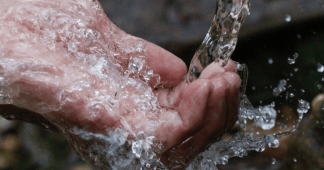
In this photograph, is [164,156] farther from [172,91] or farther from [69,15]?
[69,15]

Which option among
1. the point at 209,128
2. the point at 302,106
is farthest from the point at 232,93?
the point at 302,106

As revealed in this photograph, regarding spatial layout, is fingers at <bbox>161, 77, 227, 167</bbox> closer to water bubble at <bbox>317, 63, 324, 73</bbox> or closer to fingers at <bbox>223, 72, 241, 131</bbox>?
fingers at <bbox>223, 72, 241, 131</bbox>

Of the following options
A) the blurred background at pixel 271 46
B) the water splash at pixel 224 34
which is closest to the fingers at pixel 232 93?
the water splash at pixel 224 34

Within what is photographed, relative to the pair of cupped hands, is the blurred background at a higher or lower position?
lower

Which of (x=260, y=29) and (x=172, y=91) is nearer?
(x=172, y=91)

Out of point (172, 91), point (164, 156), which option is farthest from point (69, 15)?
point (164, 156)

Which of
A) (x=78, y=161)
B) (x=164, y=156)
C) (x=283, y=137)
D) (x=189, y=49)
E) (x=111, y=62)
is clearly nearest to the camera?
(x=164, y=156)

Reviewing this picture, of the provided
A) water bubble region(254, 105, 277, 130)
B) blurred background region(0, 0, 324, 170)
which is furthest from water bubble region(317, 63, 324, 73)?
water bubble region(254, 105, 277, 130)
